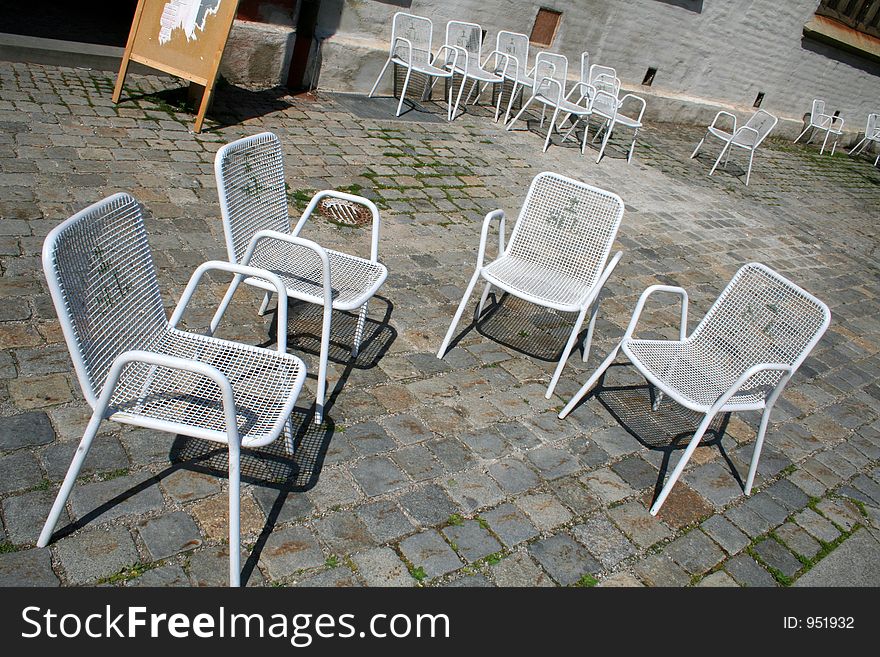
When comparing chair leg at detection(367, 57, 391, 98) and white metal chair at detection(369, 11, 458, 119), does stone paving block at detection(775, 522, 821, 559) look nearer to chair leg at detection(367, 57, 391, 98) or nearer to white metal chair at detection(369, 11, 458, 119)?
white metal chair at detection(369, 11, 458, 119)

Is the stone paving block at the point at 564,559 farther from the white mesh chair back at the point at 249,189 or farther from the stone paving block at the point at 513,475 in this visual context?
the white mesh chair back at the point at 249,189

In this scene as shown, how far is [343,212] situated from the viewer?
Result: 565 centimetres

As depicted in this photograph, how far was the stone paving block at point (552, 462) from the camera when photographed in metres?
3.42

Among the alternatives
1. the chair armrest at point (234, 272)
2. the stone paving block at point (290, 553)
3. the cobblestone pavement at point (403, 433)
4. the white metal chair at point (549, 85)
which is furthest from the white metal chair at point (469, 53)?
the stone paving block at point (290, 553)

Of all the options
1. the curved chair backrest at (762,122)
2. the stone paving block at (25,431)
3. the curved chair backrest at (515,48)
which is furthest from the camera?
the curved chair backrest at (762,122)

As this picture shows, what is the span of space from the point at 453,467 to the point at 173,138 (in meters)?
4.18

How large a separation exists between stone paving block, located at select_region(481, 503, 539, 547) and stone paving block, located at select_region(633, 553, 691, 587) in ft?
1.46

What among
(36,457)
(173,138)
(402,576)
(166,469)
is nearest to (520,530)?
(402,576)

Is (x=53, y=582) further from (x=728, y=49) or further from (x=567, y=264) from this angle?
(x=728, y=49)

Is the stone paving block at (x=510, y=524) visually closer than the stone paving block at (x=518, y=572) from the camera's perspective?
No

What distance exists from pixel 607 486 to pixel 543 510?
426mm

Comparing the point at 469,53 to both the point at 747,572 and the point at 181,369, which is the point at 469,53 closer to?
the point at 747,572

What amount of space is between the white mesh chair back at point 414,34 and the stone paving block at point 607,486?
21.0 feet
